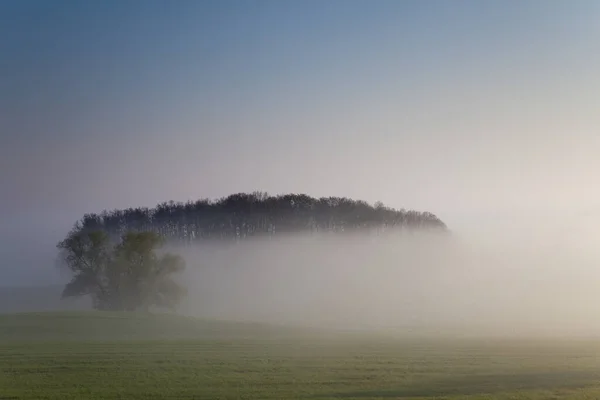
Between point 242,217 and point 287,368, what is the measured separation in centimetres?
10399

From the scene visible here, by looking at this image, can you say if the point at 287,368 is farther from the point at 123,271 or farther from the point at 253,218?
the point at 253,218

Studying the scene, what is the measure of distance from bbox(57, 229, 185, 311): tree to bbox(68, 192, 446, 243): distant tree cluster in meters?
53.2

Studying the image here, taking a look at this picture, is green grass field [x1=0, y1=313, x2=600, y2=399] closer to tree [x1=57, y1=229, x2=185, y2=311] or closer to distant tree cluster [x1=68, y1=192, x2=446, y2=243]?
tree [x1=57, y1=229, x2=185, y2=311]

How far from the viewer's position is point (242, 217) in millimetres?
133000

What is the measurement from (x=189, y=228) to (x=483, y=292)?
58647mm

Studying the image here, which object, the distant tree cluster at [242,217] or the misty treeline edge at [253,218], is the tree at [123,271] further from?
the distant tree cluster at [242,217]

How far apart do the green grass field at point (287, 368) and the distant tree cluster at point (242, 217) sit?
8651 cm

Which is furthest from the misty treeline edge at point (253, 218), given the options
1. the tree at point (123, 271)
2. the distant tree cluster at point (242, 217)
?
the tree at point (123, 271)

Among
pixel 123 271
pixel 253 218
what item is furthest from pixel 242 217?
pixel 123 271

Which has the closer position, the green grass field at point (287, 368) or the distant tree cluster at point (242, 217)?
the green grass field at point (287, 368)

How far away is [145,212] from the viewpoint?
5217 inches

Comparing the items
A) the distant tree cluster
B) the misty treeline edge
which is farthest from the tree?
the distant tree cluster

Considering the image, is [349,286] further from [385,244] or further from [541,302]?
[541,302]

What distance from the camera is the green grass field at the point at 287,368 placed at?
2506 cm
